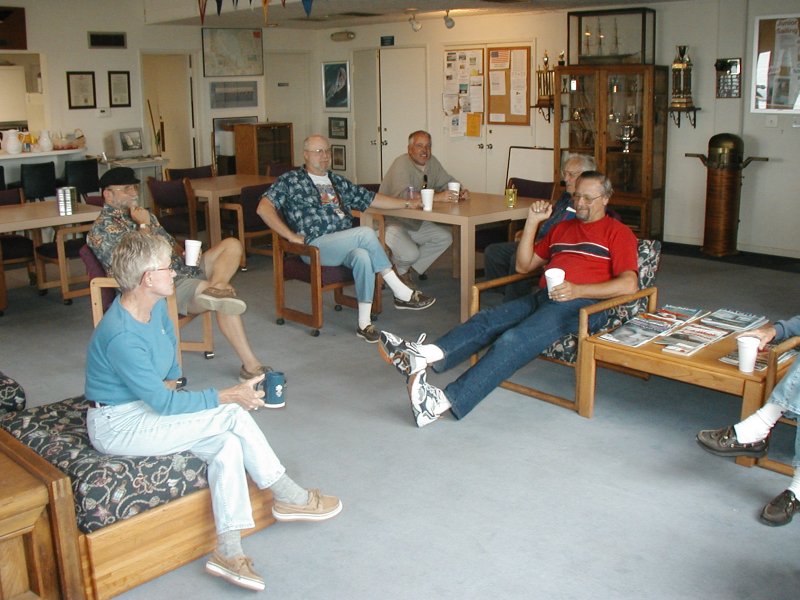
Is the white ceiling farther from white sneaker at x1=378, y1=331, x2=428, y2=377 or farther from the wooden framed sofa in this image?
the wooden framed sofa

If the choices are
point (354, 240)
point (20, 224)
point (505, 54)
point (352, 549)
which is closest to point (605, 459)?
point (352, 549)

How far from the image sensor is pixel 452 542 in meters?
3.25

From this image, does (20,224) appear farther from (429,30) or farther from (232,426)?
(429,30)

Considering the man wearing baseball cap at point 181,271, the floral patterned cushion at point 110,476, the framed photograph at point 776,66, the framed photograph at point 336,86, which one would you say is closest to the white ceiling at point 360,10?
the framed photograph at point 336,86

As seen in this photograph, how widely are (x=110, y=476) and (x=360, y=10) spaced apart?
23.7ft

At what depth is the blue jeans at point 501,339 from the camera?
4293mm

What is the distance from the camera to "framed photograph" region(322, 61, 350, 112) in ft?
39.3

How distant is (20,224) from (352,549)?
4.03m

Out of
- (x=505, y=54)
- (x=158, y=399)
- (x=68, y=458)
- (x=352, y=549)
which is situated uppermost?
(x=505, y=54)

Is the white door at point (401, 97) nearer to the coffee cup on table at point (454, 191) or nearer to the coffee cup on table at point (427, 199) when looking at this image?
the coffee cup on table at point (454, 191)

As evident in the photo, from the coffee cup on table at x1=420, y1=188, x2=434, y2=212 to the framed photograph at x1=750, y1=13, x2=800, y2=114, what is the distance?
356cm

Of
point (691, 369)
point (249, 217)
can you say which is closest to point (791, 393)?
point (691, 369)

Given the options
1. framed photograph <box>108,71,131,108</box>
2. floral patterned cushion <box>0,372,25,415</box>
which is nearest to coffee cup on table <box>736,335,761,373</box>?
floral patterned cushion <box>0,372,25,415</box>

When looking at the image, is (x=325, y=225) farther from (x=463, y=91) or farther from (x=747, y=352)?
(x=463, y=91)
